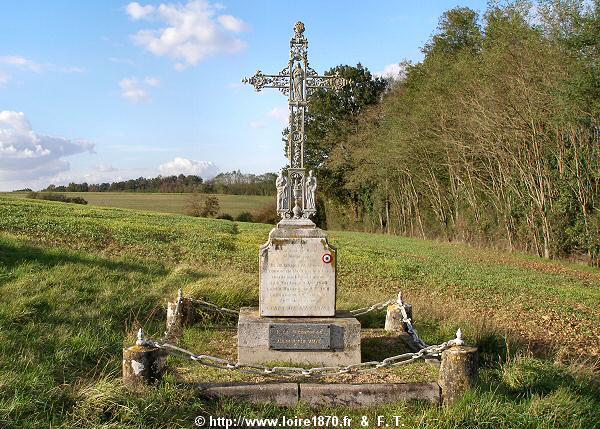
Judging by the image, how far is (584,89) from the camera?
19.1m

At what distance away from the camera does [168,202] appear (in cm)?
5938

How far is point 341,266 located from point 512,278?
5791 millimetres

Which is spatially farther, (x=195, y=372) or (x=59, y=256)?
(x=59, y=256)

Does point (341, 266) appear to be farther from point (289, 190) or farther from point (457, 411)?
point (457, 411)

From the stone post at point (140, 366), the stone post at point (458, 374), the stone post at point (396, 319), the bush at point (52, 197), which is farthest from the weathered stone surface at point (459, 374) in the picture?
the bush at point (52, 197)

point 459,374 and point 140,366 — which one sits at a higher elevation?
point 140,366

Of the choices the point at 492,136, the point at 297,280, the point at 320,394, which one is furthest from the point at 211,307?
the point at 492,136

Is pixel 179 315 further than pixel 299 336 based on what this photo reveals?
Yes

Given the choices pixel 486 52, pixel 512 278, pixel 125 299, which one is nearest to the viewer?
pixel 125 299

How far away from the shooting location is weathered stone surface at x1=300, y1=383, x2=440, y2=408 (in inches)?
243

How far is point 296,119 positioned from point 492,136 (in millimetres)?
21647

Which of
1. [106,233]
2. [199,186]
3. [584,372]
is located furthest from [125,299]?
[199,186]

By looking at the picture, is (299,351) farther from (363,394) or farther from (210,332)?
(210,332)

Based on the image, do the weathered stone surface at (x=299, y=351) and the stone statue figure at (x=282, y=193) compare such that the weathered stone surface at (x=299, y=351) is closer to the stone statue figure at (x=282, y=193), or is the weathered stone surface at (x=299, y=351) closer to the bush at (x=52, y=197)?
the stone statue figure at (x=282, y=193)
